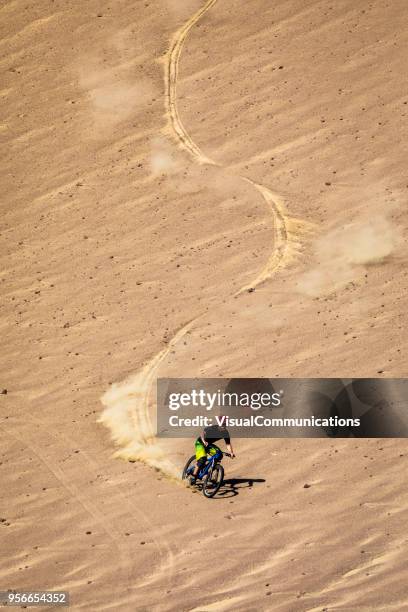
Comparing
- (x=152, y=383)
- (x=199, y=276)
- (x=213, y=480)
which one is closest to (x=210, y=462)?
(x=213, y=480)

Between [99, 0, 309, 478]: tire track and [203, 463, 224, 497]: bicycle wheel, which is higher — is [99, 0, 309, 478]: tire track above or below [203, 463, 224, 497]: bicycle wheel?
above

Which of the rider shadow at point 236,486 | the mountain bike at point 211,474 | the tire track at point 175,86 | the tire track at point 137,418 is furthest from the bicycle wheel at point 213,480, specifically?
the tire track at point 175,86

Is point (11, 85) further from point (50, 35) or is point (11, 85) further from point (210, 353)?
point (210, 353)

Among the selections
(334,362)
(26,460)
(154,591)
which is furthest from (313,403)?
(26,460)

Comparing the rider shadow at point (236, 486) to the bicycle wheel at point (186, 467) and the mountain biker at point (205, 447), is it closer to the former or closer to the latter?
the mountain biker at point (205, 447)

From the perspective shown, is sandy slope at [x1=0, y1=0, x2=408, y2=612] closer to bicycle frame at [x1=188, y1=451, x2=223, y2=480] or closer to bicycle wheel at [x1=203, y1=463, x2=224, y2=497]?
bicycle wheel at [x1=203, y1=463, x2=224, y2=497]

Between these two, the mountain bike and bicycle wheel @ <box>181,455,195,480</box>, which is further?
bicycle wheel @ <box>181,455,195,480</box>

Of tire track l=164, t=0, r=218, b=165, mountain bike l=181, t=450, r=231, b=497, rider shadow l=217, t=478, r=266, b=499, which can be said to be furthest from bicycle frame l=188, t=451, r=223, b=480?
tire track l=164, t=0, r=218, b=165

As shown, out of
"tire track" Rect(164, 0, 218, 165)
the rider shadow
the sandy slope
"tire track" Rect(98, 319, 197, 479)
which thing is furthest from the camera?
"tire track" Rect(164, 0, 218, 165)
